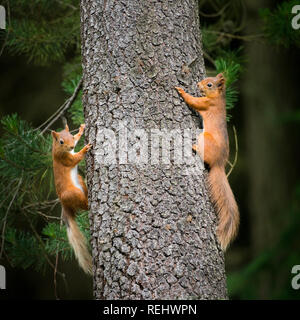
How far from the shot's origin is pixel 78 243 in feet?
7.41

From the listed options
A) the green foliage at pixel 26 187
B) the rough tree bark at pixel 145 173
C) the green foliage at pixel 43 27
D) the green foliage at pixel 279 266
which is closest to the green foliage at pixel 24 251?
the green foliage at pixel 26 187

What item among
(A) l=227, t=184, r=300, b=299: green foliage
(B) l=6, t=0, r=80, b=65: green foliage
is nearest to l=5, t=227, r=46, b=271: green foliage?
(B) l=6, t=0, r=80, b=65: green foliage

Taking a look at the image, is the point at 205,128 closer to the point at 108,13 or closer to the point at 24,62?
the point at 108,13

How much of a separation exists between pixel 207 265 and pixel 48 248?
130 cm

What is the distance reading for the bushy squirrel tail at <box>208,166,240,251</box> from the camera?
1898 millimetres

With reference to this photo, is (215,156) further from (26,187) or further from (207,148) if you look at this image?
(26,187)

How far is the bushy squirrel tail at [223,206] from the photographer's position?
6.23 feet

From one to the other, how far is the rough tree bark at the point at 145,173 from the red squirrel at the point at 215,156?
0.20ft

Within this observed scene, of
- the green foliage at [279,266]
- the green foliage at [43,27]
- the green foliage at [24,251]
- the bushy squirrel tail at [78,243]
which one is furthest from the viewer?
the green foliage at [43,27]

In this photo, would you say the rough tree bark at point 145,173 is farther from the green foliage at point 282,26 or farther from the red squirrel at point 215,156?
the green foliage at point 282,26

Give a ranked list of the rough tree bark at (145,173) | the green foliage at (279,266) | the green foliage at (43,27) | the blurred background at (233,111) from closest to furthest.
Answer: the green foliage at (279,266) → the rough tree bark at (145,173) → the blurred background at (233,111) → the green foliage at (43,27)

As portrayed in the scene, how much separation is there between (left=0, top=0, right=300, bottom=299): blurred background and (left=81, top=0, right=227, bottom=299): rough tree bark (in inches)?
10.2

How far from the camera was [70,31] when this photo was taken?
316 centimetres

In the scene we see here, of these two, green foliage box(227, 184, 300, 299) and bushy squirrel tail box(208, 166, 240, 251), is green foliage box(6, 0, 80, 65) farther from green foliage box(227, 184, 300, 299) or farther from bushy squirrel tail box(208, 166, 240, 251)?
green foliage box(227, 184, 300, 299)
